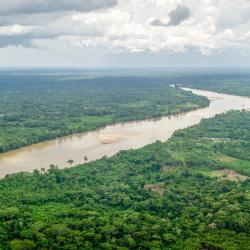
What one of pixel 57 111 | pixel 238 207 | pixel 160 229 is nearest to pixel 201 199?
pixel 238 207

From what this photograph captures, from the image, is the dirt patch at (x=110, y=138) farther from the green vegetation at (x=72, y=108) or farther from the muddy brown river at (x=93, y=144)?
the green vegetation at (x=72, y=108)

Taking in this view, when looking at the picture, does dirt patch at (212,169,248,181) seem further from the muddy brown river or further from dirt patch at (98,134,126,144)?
dirt patch at (98,134,126,144)

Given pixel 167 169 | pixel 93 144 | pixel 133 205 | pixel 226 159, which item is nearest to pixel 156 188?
pixel 133 205

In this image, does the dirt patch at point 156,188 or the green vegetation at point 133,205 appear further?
the dirt patch at point 156,188

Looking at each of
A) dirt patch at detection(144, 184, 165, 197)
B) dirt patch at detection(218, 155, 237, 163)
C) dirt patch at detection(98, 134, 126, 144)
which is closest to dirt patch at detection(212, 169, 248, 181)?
dirt patch at detection(218, 155, 237, 163)

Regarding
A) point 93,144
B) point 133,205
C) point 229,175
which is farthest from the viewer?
point 93,144

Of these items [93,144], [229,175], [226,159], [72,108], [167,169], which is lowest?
[229,175]

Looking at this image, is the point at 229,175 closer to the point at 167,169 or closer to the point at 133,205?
the point at 167,169

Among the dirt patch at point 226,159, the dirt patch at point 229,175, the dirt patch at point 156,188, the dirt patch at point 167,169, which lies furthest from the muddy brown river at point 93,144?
the dirt patch at point 229,175
